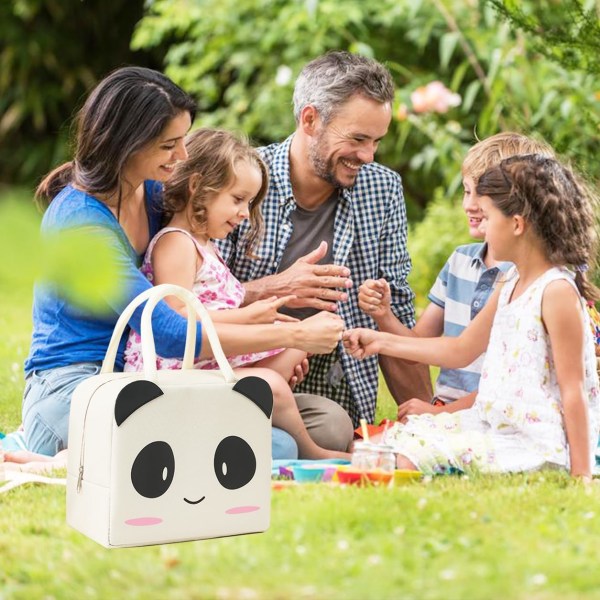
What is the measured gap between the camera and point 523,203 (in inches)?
106

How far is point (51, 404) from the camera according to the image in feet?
8.93

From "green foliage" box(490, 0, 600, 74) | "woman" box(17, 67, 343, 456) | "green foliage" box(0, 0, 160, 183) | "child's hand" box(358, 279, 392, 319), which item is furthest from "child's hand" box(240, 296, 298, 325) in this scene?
"green foliage" box(0, 0, 160, 183)

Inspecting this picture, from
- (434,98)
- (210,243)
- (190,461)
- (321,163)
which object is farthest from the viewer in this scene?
(434,98)

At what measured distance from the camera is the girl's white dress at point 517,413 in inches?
104

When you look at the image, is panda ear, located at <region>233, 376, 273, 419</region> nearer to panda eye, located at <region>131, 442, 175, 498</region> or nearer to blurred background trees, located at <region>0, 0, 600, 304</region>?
panda eye, located at <region>131, 442, 175, 498</region>

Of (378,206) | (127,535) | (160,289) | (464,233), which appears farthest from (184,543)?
(464,233)

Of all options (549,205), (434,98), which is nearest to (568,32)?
(549,205)

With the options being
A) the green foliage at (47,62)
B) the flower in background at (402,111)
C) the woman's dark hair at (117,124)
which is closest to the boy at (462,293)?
the woman's dark hair at (117,124)

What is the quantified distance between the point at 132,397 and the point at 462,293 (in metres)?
1.63

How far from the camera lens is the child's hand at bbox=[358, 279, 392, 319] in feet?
10.2

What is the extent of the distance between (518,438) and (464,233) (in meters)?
3.66

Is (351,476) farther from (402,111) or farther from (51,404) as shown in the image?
(402,111)

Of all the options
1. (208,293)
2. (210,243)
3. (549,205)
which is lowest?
(208,293)

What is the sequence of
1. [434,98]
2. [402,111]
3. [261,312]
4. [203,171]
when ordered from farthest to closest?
[402,111], [434,98], [203,171], [261,312]
